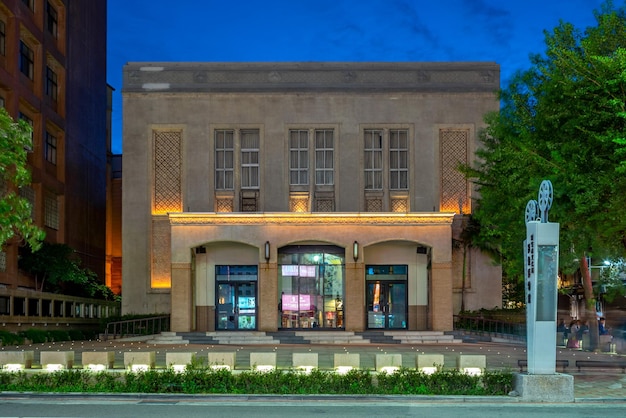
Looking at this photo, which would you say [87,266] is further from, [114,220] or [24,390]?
[24,390]

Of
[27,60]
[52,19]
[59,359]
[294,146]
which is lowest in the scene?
[59,359]

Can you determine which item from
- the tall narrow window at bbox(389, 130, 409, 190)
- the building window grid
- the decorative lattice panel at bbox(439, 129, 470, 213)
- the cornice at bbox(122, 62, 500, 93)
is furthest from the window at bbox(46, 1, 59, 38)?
the decorative lattice panel at bbox(439, 129, 470, 213)

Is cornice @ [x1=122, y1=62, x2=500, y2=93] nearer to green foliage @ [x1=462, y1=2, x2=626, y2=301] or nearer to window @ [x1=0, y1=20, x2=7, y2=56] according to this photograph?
window @ [x1=0, y1=20, x2=7, y2=56]

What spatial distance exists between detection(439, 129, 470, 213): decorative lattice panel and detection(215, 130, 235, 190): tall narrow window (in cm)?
1142

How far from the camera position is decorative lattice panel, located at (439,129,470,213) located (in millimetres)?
43875

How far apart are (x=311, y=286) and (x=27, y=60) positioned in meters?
21.5

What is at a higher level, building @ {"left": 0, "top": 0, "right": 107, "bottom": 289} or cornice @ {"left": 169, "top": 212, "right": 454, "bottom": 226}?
building @ {"left": 0, "top": 0, "right": 107, "bottom": 289}

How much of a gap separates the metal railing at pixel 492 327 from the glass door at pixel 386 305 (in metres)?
2.94

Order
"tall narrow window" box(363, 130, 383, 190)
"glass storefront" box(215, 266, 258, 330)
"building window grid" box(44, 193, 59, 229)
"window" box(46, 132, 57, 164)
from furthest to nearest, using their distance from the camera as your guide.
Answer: "window" box(46, 132, 57, 164) → "building window grid" box(44, 193, 59, 229) → "tall narrow window" box(363, 130, 383, 190) → "glass storefront" box(215, 266, 258, 330)

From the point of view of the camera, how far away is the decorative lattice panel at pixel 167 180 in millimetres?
43906

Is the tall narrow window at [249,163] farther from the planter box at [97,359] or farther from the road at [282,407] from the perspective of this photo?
the road at [282,407]

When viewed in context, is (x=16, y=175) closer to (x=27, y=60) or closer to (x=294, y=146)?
(x=294, y=146)

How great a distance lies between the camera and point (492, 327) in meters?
41.0

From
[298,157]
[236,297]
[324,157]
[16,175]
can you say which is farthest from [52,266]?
[16,175]
